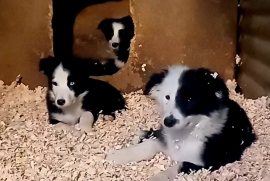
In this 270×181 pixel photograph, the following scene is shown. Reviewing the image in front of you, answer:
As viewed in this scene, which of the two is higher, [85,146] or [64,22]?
[64,22]

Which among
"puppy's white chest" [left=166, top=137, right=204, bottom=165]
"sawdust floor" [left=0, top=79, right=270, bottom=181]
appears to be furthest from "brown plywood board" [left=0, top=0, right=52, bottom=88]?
"puppy's white chest" [left=166, top=137, right=204, bottom=165]

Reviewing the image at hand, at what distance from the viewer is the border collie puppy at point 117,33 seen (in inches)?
126

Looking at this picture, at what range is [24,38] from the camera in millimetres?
2867

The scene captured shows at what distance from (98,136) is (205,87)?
69 cm

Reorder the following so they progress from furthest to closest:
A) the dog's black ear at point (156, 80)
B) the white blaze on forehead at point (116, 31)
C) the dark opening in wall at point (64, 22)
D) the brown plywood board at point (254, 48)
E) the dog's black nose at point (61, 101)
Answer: the dark opening in wall at point (64, 22) → the white blaze on forehead at point (116, 31) → the brown plywood board at point (254, 48) → the dog's black nose at point (61, 101) → the dog's black ear at point (156, 80)

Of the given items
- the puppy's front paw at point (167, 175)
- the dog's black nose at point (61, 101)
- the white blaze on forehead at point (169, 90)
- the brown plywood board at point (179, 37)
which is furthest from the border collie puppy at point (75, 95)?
the puppy's front paw at point (167, 175)

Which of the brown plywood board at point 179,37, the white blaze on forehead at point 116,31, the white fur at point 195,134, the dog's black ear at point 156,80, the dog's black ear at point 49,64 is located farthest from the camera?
the white blaze on forehead at point 116,31

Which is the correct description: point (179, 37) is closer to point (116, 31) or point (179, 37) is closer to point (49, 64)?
point (116, 31)

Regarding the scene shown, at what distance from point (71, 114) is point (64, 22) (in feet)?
3.57

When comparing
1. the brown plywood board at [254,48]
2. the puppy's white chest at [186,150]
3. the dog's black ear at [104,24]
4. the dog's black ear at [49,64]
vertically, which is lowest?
the puppy's white chest at [186,150]

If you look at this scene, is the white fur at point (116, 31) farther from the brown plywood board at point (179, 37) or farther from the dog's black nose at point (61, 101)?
the dog's black nose at point (61, 101)

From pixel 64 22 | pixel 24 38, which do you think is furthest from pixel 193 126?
pixel 64 22

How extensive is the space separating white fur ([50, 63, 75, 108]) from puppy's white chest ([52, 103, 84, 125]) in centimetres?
11

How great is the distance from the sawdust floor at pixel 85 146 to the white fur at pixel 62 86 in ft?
0.59
